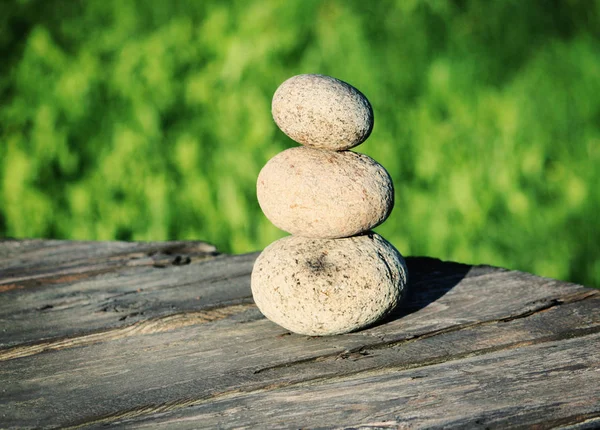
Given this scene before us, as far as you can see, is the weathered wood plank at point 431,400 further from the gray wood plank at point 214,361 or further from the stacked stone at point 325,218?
the stacked stone at point 325,218

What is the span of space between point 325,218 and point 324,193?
0.07 metres

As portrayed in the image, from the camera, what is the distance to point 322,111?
6.93ft

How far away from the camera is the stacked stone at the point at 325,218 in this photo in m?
2.12

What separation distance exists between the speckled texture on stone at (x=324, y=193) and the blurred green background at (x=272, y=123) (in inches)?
82.9

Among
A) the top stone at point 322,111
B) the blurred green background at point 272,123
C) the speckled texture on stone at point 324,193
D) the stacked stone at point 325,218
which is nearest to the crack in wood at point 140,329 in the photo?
the stacked stone at point 325,218

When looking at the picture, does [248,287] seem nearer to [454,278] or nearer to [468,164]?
[454,278]

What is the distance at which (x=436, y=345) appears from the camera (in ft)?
6.93

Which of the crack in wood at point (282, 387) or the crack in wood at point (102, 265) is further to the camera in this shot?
the crack in wood at point (102, 265)

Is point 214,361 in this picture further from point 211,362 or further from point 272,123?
point 272,123

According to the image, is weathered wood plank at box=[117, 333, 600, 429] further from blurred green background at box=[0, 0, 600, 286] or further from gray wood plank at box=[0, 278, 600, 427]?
blurred green background at box=[0, 0, 600, 286]

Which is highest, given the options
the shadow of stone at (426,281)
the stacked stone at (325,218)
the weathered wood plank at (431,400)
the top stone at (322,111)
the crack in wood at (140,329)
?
the top stone at (322,111)

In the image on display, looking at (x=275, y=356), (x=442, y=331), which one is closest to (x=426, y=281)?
(x=442, y=331)

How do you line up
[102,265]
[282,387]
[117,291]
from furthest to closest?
[102,265]
[117,291]
[282,387]

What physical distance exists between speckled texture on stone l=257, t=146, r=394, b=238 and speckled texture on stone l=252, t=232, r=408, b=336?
6 cm
